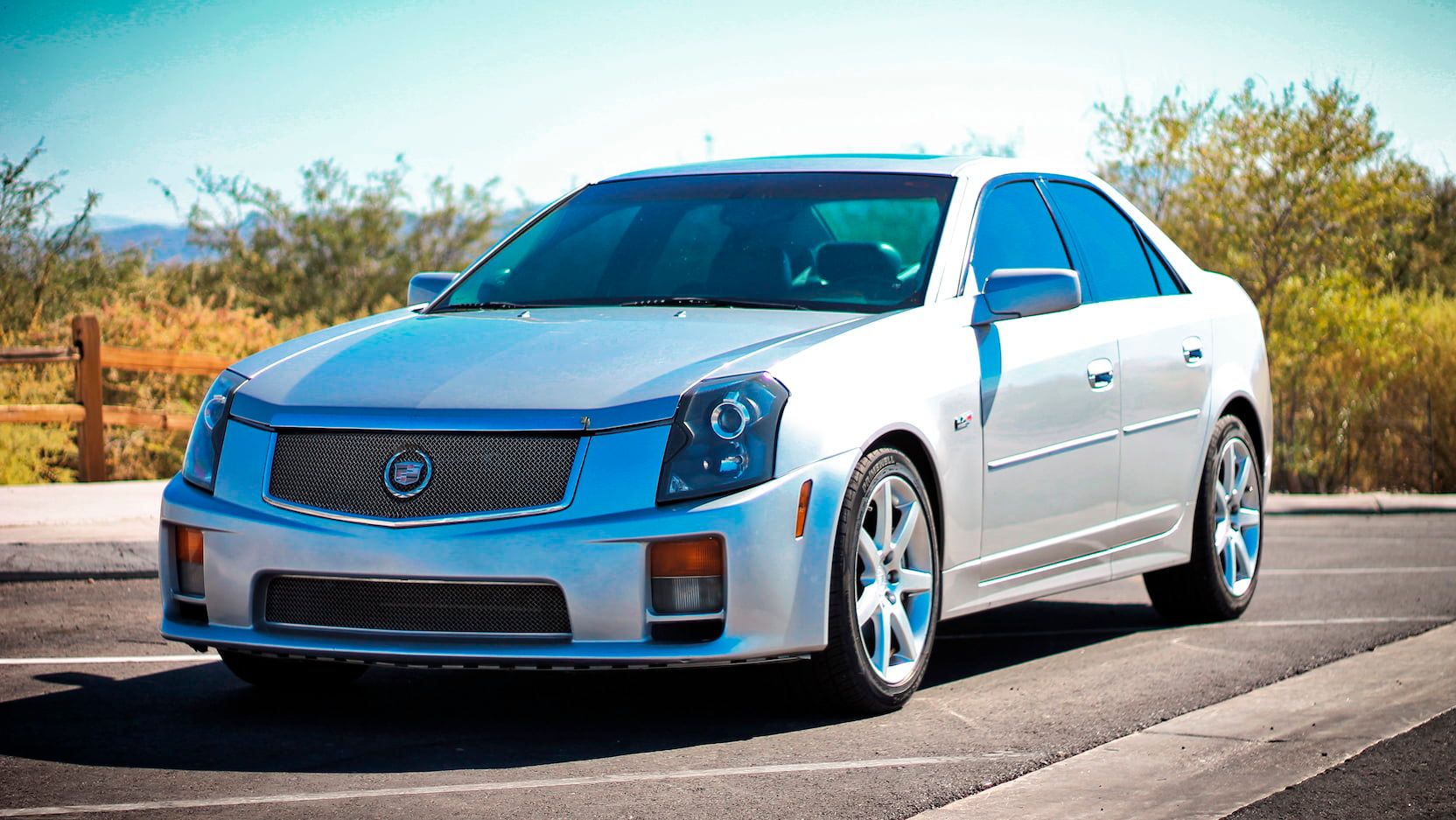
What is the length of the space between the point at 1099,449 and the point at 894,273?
43.3 inches

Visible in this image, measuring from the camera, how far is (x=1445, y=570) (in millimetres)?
9477

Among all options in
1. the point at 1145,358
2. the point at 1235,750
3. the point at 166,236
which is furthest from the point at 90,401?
the point at 166,236

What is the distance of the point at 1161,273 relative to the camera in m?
7.38

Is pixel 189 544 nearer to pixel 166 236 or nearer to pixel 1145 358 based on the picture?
pixel 1145 358

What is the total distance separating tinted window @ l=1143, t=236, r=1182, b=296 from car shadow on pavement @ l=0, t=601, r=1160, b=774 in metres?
1.77

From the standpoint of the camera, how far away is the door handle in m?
6.39

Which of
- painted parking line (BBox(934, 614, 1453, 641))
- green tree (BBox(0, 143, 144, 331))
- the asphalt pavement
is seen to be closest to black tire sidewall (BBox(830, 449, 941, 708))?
the asphalt pavement

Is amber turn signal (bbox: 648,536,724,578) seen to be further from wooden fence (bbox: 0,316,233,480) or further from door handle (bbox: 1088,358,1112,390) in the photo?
wooden fence (bbox: 0,316,233,480)

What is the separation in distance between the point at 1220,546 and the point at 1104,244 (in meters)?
1.39

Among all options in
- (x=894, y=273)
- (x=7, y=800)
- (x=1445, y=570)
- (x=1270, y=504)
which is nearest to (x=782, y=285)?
(x=894, y=273)

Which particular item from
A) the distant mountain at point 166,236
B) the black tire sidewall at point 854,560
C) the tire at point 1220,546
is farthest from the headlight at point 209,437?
the distant mountain at point 166,236

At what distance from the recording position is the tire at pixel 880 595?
5.08 metres

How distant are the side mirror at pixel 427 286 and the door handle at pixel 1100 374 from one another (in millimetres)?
2342

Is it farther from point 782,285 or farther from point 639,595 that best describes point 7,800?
point 782,285
